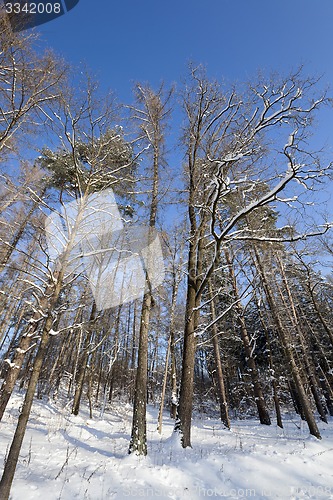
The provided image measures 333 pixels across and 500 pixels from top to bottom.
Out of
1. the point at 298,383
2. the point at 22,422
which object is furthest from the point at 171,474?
the point at 298,383

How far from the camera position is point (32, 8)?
5801mm

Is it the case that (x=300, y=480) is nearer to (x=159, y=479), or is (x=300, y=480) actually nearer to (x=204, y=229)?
(x=159, y=479)

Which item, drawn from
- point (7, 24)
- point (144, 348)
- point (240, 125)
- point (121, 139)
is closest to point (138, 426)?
point (144, 348)

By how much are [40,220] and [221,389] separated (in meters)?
11.3

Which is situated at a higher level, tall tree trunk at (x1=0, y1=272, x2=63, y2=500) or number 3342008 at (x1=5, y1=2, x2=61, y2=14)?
number 3342008 at (x1=5, y1=2, x2=61, y2=14)

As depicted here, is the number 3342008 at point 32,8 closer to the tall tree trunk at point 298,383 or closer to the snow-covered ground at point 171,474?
the snow-covered ground at point 171,474

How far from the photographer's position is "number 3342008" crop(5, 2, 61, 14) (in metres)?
5.62

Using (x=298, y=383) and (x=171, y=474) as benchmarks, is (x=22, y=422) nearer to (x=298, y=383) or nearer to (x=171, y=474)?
(x=171, y=474)

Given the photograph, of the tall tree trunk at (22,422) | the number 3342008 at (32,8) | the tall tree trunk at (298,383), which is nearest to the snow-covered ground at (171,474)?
the tall tree trunk at (22,422)

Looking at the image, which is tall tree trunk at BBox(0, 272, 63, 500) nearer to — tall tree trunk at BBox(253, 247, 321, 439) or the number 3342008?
the number 3342008

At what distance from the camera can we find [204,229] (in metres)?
7.62

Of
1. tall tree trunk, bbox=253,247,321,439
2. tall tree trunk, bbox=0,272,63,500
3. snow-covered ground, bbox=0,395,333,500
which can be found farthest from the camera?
tall tree trunk, bbox=253,247,321,439

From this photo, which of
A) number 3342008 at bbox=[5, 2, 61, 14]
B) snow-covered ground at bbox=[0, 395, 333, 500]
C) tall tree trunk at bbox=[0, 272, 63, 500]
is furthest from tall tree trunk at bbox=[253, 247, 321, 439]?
number 3342008 at bbox=[5, 2, 61, 14]

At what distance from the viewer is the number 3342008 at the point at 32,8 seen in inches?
221
